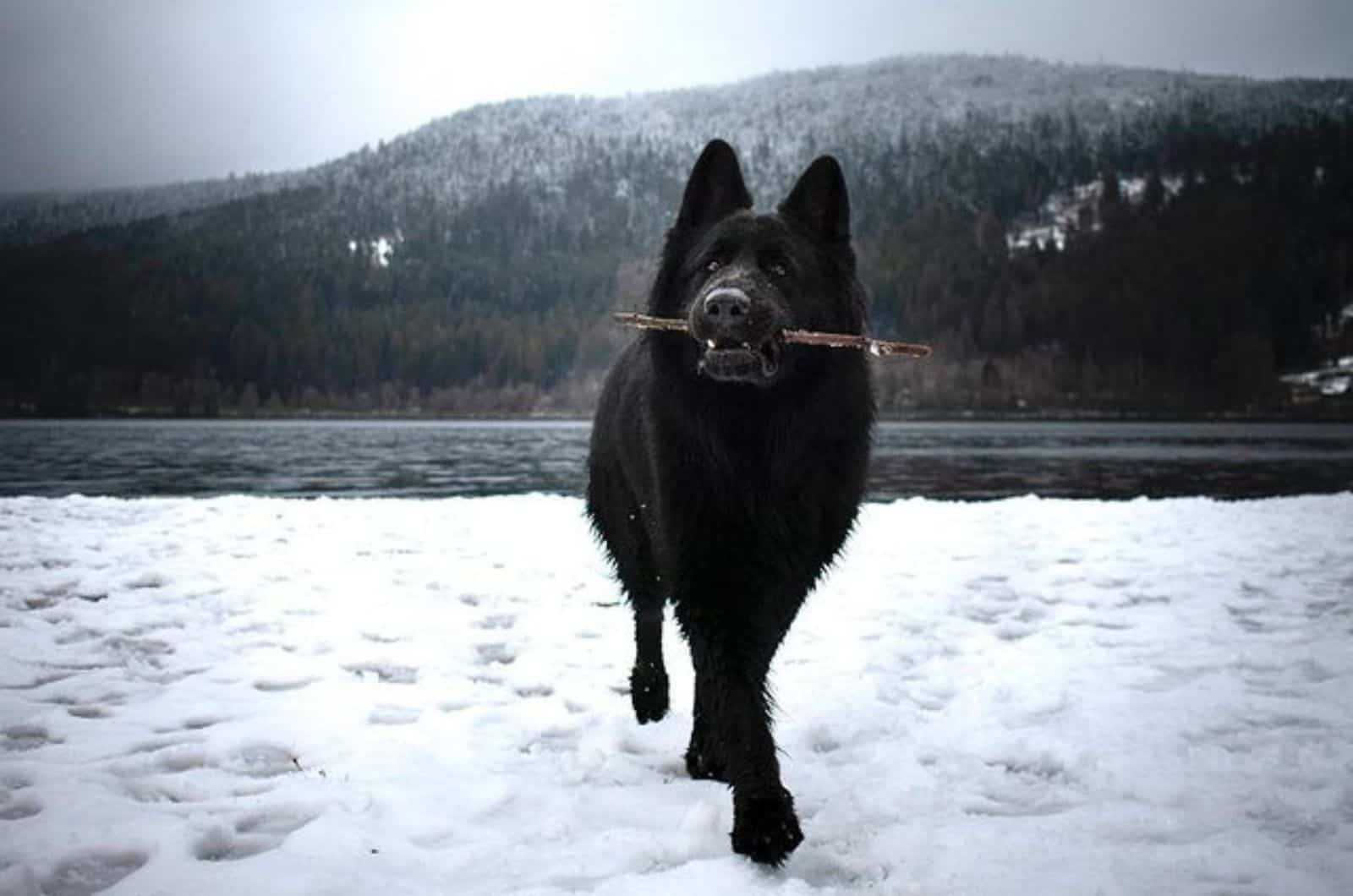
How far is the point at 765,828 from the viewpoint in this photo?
313 cm

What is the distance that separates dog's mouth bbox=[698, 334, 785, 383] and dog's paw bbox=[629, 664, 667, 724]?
214 cm

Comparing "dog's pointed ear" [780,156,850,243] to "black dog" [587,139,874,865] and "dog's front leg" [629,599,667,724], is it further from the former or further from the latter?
"dog's front leg" [629,599,667,724]

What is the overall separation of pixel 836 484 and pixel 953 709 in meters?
1.79

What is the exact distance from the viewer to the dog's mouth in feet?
10.3

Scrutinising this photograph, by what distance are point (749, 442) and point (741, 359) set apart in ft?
1.80

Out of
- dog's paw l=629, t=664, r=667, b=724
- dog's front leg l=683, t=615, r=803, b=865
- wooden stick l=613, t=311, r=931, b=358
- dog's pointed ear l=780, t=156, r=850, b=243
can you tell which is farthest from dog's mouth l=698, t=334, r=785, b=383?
dog's paw l=629, t=664, r=667, b=724

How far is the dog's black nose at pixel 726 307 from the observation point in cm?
308

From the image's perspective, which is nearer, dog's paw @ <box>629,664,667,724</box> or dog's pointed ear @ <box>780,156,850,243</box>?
dog's pointed ear @ <box>780,156,850,243</box>

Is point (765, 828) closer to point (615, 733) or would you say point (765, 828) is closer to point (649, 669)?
point (615, 733)

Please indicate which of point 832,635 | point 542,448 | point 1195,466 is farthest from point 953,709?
point 542,448

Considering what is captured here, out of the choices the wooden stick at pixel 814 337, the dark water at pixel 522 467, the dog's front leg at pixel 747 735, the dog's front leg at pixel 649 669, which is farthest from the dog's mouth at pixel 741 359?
the dark water at pixel 522 467

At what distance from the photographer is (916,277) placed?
166 metres

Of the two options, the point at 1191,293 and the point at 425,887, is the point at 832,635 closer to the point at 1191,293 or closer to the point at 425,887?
the point at 425,887

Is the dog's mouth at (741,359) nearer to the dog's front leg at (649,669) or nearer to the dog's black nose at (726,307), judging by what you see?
the dog's black nose at (726,307)
